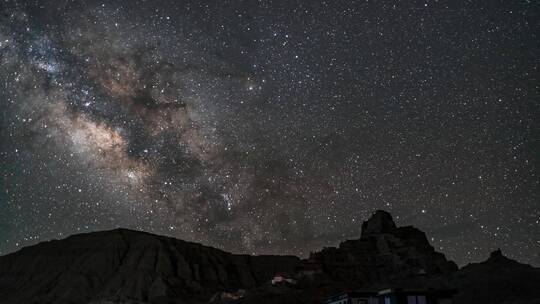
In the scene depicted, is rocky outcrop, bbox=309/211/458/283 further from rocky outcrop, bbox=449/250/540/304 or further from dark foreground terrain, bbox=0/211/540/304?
rocky outcrop, bbox=449/250/540/304

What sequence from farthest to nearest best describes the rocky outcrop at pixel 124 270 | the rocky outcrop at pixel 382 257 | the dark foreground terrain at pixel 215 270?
the rocky outcrop at pixel 382 257 → the rocky outcrop at pixel 124 270 → the dark foreground terrain at pixel 215 270

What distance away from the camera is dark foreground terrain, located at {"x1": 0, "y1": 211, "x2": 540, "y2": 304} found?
120m

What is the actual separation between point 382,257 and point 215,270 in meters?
62.9

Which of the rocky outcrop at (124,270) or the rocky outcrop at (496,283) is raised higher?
the rocky outcrop at (124,270)

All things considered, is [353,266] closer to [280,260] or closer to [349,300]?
[280,260]

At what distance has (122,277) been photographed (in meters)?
144

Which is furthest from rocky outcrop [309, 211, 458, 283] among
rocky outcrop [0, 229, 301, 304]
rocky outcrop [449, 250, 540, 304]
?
rocky outcrop [449, 250, 540, 304]

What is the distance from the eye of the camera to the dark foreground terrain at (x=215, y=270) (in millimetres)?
120250

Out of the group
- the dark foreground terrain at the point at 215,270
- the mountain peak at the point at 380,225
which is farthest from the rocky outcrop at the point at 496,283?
the mountain peak at the point at 380,225

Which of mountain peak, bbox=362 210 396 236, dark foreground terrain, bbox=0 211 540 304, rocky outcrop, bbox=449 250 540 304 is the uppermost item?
mountain peak, bbox=362 210 396 236

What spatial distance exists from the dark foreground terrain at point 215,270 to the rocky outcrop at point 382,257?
0.37 metres

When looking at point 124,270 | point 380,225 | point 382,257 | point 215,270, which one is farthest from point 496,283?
point 124,270

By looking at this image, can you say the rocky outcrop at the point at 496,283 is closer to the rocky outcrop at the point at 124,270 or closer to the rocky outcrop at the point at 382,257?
the rocky outcrop at the point at 382,257

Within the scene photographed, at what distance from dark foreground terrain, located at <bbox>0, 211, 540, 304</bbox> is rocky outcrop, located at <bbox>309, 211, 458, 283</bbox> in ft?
1.22
